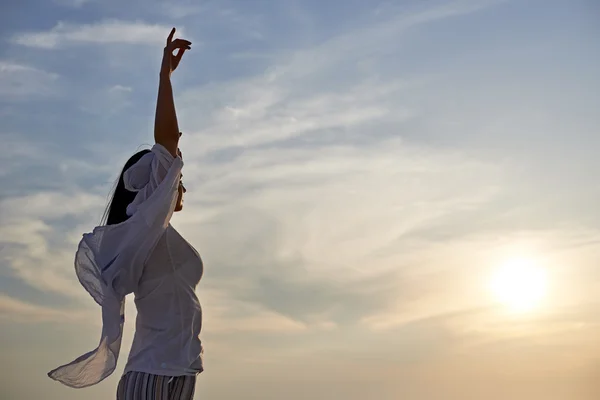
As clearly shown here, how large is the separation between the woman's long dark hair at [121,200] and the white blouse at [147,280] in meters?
0.06

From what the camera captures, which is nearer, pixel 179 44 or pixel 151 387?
pixel 151 387

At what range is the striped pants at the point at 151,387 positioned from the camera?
9.63 ft

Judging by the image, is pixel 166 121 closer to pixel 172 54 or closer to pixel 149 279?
pixel 172 54

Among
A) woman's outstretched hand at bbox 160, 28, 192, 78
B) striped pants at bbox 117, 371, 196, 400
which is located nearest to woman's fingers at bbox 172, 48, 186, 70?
woman's outstretched hand at bbox 160, 28, 192, 78

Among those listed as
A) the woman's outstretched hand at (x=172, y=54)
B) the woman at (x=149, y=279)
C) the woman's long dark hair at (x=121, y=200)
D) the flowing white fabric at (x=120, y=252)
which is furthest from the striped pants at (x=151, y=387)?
the woman's outstretched hand at (x=172, y=54)

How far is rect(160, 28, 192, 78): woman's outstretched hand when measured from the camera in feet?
10.7

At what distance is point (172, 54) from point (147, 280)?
3.27ft

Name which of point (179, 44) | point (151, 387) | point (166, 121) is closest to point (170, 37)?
point (179, 44)

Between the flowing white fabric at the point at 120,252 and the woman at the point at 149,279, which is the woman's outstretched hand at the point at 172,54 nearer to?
the woman at the point at 149,279

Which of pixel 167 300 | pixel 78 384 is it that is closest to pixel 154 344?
pixel 167 300

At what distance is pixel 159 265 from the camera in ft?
10.0

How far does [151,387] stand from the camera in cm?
294

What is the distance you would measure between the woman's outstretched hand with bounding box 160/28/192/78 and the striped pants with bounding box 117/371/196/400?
4.07ft

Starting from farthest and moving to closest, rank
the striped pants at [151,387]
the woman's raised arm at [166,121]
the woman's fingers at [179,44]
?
the woman's fingers at [179,44]
the woman's raised arm at [166,121]
the striped pants at [151,387]
